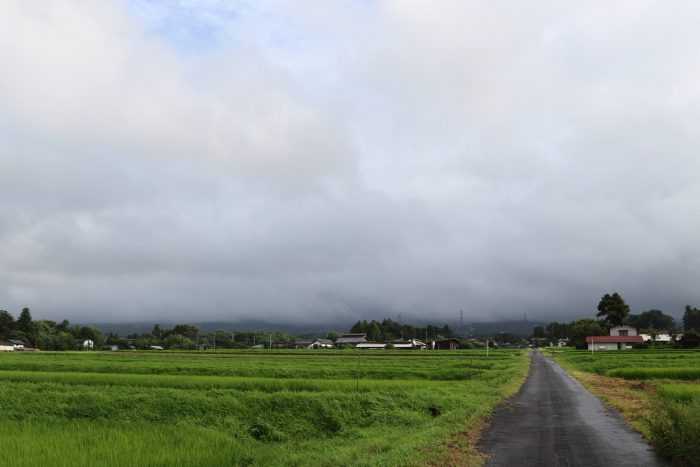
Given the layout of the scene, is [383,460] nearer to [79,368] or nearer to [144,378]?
[144,378]

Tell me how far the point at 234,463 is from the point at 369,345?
528 feet

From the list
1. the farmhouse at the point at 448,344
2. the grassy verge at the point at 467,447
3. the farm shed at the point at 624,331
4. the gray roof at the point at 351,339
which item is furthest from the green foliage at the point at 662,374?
the gray roof at the point at 351,339

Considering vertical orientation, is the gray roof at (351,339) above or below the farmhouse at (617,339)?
below

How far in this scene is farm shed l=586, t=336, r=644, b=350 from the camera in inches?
A: 5054

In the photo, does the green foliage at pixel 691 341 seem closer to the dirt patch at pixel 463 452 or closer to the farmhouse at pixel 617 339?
the farmhouse at pixel 617 339

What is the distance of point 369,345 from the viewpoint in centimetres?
17512

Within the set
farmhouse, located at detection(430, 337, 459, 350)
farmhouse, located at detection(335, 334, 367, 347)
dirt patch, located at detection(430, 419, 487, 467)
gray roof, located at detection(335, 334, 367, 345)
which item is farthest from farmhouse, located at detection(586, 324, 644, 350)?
dirt patch, located at detection(430, 419, 487, 467)

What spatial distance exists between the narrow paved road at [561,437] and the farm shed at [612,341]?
114784mm

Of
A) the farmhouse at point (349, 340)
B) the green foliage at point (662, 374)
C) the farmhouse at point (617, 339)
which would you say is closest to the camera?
the green foliage at point (662, 374)

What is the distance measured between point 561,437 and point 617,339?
12972 centimetres

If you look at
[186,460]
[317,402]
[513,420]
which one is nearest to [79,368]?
[317,402]

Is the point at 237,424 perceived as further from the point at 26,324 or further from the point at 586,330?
the point at 26,324

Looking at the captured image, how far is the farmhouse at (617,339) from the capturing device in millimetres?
128375

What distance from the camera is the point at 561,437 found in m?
16.6
